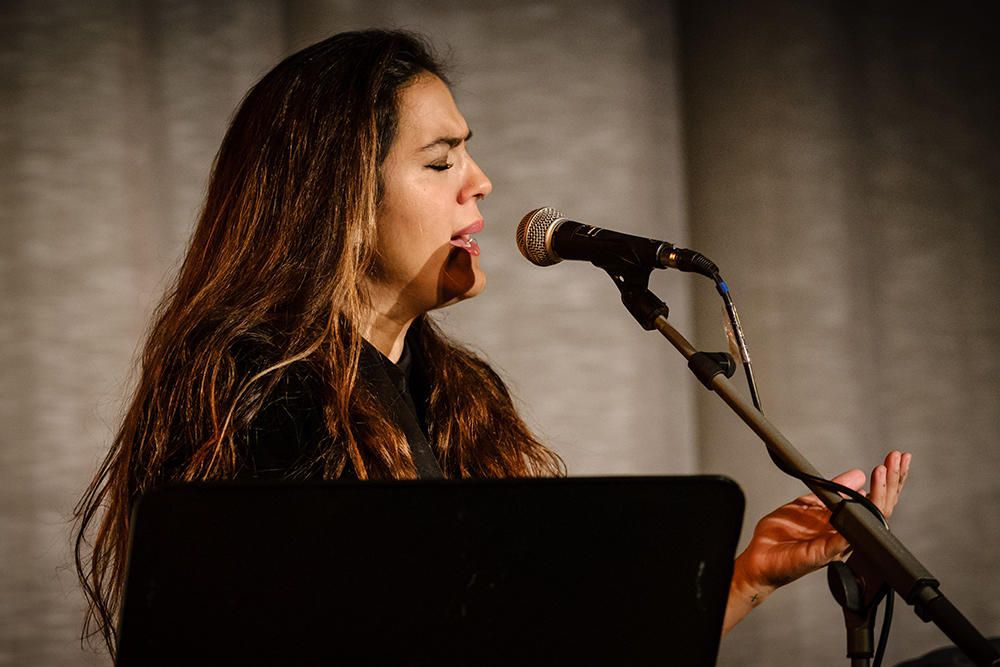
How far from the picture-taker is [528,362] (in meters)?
2.33

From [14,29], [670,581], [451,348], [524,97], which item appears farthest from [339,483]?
[14,29]

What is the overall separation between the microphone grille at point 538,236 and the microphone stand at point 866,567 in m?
0.28

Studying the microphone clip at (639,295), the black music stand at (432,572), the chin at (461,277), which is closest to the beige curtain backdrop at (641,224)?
the chin at (461,277)

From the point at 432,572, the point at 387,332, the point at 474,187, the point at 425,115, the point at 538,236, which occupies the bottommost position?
the point at 432,572

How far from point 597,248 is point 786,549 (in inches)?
16.5

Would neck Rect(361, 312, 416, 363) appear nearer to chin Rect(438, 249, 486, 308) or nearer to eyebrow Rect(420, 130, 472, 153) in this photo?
chin Rect(438, 249, 486, 308)

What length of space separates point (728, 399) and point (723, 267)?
1367 mm

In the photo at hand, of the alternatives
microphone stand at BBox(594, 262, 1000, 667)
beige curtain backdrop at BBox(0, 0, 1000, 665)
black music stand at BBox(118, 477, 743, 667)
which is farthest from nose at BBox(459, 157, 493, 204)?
black music stand at BBox(118, 477, 743, 667)

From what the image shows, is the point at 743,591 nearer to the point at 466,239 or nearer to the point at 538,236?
the point at 538,236

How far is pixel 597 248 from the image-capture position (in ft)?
4.17

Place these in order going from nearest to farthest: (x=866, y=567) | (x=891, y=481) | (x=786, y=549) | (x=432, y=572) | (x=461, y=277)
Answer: (x=432, y=572), (x=866, y=567), (x=891, y=481), (x=786, y=549), (x=461, y=277)

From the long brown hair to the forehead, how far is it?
0.02 m

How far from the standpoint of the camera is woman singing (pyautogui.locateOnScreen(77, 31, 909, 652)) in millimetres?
1289

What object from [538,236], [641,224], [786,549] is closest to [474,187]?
[538,236]
